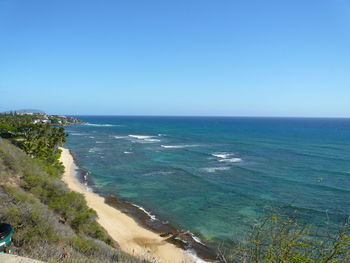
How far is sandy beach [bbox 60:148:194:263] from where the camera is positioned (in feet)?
60.7

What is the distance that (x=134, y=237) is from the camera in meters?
21.1

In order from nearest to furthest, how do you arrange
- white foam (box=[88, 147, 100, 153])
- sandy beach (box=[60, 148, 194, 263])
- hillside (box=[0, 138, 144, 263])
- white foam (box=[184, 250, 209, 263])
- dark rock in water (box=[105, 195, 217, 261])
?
hillside (box=[0, 138, 144, 263])
white foam (box=[184, 250, 209, 263])
sandy beach (box=[60, 148, 194, 263])
dark rock in water (box=[105, 195, 217, 261])
white foam (box=[88, 147, 100, 153])

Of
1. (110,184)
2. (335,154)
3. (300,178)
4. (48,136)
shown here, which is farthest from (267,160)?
(48,136)

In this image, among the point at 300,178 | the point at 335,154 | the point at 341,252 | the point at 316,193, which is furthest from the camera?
the point at 335,154

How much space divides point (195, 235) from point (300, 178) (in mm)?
22192

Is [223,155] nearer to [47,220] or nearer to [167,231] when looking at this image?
[167,231]

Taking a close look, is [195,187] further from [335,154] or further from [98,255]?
[335,154]

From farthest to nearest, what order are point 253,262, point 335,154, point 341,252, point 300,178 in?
1. point 335,154
2. point 300,178
3. point 253,262
4. point 341,252

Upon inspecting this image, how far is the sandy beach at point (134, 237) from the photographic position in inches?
728

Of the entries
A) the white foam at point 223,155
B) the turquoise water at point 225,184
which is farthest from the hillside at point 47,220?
the white foam at point 223,155

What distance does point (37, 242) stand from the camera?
1106 centimetres

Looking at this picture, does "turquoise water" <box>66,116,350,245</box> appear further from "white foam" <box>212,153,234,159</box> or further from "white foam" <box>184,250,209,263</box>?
"white foam" <box>184,250,209,263</box>

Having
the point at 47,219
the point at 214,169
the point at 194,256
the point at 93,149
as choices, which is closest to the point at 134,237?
the point at 194,256

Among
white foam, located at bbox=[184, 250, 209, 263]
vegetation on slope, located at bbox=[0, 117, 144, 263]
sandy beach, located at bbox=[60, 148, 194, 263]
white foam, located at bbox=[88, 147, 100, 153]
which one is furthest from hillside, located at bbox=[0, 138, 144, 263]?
white foam, located at bbox=[88, 147, 100, 153]
